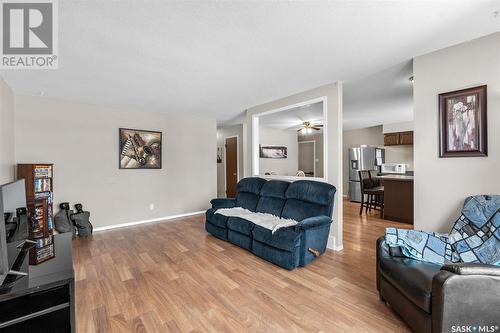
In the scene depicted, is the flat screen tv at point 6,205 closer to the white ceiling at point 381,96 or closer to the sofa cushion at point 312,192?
the sofa cushion at point 312,192

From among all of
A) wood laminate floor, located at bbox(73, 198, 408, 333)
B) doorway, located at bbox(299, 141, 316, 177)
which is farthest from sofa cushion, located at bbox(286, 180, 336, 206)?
doorway, located at bbox(299, 141, 316, 177)

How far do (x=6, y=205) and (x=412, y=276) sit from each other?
108 inches

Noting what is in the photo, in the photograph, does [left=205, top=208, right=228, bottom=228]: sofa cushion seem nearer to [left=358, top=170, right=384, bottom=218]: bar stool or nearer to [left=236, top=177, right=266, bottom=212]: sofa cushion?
[left=236, top=177, right=266, bottom=212]: sofa cushion

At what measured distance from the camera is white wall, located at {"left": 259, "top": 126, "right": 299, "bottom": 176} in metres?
7.15

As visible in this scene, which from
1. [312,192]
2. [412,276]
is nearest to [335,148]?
[312,192]

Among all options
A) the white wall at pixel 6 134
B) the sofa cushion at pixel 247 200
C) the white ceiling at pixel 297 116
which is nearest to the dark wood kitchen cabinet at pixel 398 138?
the white ceiling at pixel 297 116

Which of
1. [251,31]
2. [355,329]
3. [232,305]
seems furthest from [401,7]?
[232,305]

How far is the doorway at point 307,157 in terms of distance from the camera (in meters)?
8.38

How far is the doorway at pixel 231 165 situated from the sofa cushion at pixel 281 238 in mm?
4396

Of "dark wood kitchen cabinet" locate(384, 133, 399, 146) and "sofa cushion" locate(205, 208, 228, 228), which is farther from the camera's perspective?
"dark wood kitchen cabinet" locate(384, 133, 399, 146)

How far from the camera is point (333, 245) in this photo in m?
3.18

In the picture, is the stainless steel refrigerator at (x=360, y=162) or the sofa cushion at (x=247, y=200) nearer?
the sofa cushion at (x=247, y=200)

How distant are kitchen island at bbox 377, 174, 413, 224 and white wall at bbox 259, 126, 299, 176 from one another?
3317 mm

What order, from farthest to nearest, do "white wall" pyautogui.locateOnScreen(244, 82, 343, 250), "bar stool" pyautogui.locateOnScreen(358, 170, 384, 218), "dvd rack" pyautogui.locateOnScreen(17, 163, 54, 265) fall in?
"bar stool" pyautogui.locateOnScreen(358, 170, 384, 218)
"dvd rack" pyautogui.locateOnScreen(17, 163, 54, 265)
"white wall" pyautogui.locateOnScreen(244, 82, 343, 250)
